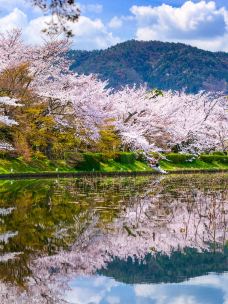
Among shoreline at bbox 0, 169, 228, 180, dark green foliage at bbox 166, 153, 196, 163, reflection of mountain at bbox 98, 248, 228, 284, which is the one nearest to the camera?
reflection of mountain at bbox 98, 248, 228, 284

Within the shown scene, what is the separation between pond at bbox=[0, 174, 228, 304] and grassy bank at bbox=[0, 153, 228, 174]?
20.6 m

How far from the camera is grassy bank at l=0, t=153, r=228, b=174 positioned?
4066 cm

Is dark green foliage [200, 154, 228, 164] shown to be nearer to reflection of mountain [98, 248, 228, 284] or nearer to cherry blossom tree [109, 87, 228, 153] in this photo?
cherry blossom tree [109, 87, 228, 153]

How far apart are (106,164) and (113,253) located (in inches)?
1435

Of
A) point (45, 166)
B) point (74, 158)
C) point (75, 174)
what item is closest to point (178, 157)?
point (74, 158)

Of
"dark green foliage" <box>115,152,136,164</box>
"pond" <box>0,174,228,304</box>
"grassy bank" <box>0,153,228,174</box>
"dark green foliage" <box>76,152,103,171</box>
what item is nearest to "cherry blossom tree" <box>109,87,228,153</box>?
"grassy bank" <box>0,153,228,174</box>

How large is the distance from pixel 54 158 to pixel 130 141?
9852 mm

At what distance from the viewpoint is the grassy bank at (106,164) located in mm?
40656

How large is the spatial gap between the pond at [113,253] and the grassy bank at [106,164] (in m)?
20.6

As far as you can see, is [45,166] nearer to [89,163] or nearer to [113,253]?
[89,163]

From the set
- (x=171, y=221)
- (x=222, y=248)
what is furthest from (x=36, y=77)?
(x=222, y=248)

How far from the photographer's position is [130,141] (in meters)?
52.8

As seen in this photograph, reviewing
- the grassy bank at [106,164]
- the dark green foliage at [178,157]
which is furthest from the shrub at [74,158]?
the dark green foliage at [178,157]

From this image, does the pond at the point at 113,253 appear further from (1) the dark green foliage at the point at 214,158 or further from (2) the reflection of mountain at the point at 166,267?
(1) the dark green foliage at the point at 214,158
